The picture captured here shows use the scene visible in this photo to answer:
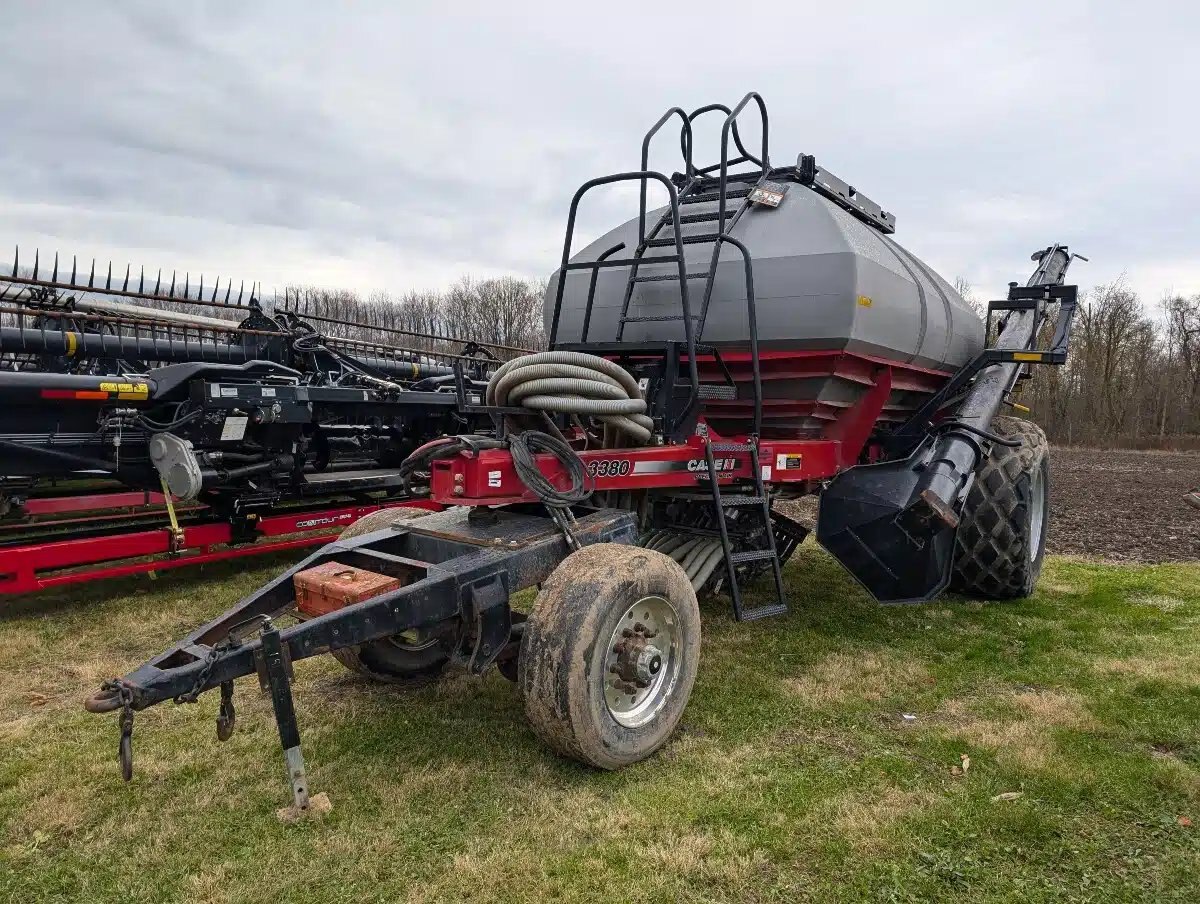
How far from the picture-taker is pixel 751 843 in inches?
107

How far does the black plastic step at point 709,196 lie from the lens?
5.26 metres

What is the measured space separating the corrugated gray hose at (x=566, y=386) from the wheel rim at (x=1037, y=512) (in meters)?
3.82

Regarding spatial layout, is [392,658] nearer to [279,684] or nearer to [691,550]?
[279,684]

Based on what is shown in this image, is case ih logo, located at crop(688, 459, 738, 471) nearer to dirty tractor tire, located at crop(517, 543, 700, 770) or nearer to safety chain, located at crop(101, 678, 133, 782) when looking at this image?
dirty tractor tire, located at crop(517, 543, 700, 770)

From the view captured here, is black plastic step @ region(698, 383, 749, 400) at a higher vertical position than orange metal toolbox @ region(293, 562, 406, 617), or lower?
higher

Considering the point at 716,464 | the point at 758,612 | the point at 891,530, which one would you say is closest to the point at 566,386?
the point at 716,464

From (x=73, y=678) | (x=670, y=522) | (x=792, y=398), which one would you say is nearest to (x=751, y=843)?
(x=670, y=522)

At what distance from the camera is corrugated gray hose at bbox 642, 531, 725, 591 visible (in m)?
4.61

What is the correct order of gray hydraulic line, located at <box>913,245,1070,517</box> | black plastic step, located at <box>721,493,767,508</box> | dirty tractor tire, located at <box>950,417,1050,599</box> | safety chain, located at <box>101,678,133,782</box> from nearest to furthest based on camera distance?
1. safety chain, located at <box>101,678,133,782</box>
2. black plastic step, located at <box>721,493,767,508</box>
3. gray hydraulic line, located at <box>913,245,1070,517</box>
4. dirty tractor tire, located at <box>950,417,1050,599</box>

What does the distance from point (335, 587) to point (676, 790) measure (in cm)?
147

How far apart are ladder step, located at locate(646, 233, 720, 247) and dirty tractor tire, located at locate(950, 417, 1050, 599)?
93.5 inches

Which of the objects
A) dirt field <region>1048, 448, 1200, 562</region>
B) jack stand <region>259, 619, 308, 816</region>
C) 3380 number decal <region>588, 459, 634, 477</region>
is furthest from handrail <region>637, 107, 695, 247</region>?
dirt field <region>1048, 448, 1200, 562</region>

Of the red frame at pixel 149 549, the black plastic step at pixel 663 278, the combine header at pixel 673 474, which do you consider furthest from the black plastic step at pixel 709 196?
the red frame at pixel 149 549

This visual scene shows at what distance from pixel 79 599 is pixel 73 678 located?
166 centimetres
